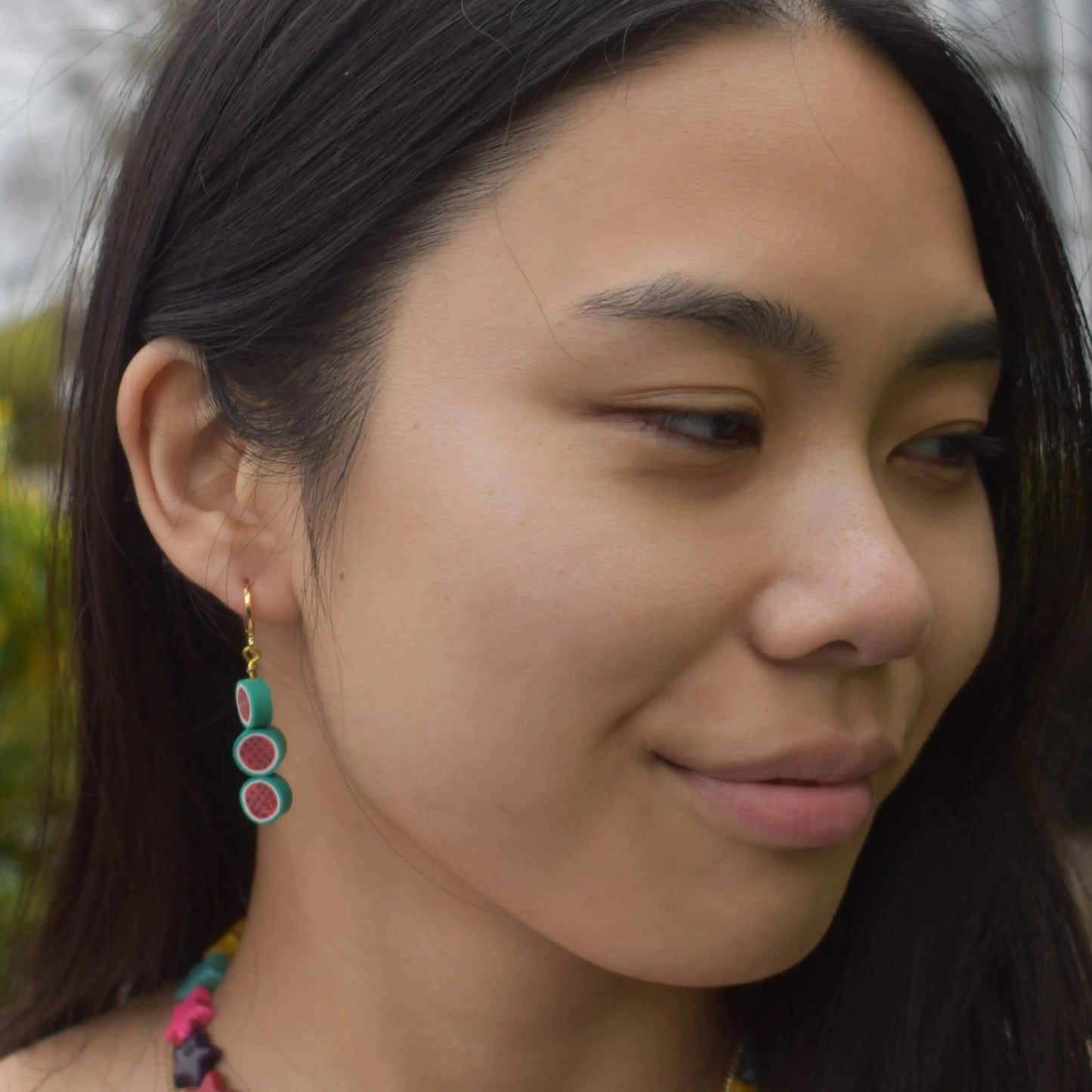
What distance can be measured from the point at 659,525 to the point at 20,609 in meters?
1.79

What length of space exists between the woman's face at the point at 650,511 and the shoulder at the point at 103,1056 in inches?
26.7

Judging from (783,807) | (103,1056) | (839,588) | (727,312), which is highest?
(727,312)

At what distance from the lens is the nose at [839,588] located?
1.35 metres

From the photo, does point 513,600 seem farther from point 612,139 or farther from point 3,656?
point 3,656

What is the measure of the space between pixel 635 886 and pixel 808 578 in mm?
379

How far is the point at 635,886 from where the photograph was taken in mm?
1431

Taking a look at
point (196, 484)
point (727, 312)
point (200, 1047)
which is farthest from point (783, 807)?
point (200, 1047)

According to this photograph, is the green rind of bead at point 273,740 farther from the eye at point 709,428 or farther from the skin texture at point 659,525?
the eye at point 709,428

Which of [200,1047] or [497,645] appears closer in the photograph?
[497,645]

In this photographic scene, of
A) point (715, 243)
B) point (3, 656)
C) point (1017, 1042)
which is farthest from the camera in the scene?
point (3, 656)

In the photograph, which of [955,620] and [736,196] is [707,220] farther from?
[955,620]

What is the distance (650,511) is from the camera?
137 centimetres

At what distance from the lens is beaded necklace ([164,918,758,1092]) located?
5.81 feet

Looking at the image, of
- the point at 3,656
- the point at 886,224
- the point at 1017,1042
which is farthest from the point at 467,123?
the point at 3,656
